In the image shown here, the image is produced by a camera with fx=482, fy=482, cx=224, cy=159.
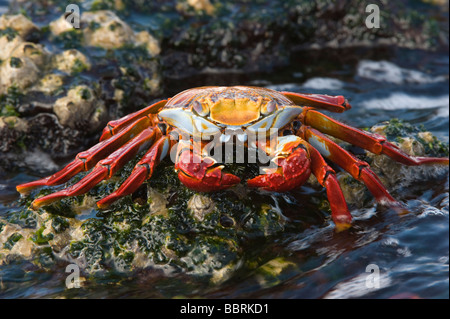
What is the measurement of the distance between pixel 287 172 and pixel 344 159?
52cm

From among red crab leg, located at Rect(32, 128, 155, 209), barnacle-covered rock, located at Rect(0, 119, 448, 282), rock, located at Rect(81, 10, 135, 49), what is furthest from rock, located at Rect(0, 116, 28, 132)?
red crab leg, located at Rect(32, 128, 155, 209)

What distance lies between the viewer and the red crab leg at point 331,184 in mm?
2771

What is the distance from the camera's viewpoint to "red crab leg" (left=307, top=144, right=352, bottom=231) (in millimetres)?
2771

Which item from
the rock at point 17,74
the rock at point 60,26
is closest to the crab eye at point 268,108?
the rock at point 17,74

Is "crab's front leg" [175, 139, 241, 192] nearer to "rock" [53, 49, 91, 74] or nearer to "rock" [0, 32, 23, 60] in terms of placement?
"rock" [53, 49, 91, 74]

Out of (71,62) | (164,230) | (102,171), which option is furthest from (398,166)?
(71,62)

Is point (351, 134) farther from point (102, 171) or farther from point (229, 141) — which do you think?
point (102, 171)

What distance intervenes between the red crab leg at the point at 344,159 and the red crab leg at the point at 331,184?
0.47 feet

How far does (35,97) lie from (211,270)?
264 centimetres

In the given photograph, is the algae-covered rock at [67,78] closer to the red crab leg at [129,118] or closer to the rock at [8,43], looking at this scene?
the rock at [8,43]

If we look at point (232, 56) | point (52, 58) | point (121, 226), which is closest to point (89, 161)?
point (121, 226)

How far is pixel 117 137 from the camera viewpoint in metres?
3.02

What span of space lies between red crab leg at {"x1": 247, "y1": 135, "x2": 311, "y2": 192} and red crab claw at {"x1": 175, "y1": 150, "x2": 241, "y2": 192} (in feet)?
0.55
